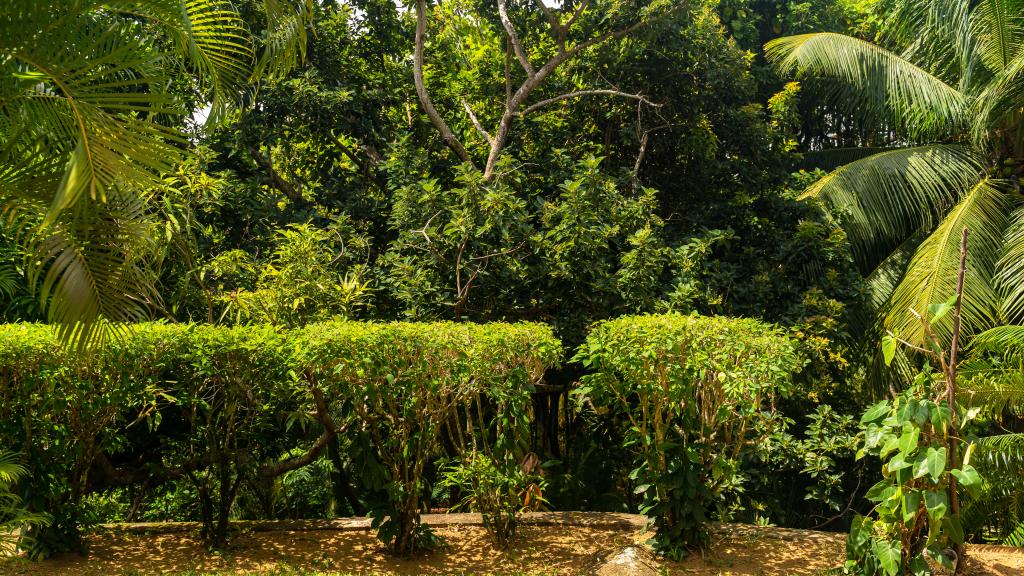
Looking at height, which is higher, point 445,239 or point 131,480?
point 445,239

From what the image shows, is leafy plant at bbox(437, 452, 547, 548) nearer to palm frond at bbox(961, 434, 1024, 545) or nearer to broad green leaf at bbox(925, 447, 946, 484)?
broad green leaf at bbox(925, 447, 946, 484)

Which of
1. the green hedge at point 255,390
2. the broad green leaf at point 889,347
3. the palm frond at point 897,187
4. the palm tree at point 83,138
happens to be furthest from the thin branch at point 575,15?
the broad green leaf at point 889,347

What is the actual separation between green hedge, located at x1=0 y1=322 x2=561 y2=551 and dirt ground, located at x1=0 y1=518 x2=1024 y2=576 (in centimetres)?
24

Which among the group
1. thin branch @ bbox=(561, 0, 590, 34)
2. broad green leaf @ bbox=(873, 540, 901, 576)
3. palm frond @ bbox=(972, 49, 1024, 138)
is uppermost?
thin branch @ bbox=(561, 0, 590, 34)

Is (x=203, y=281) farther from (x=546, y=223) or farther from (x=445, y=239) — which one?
(x=546, y=223)

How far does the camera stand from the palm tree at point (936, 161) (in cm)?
866

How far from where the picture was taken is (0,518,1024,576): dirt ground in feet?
16.9

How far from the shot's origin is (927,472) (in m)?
3.89

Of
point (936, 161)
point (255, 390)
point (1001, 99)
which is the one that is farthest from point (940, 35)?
point (255, 390)

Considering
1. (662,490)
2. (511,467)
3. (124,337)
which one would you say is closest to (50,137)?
(124,337)

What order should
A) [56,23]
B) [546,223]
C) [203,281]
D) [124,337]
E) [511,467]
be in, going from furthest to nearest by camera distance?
[546,223] → [203,281] → [511,467] → [124,337] → [56,23]

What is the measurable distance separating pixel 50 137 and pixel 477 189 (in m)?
3.79

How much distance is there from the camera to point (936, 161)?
10422 millimetres

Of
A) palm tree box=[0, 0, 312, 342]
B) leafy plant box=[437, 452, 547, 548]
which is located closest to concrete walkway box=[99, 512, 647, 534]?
leafy plant box=[437, 452, 547, 548]
